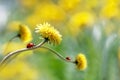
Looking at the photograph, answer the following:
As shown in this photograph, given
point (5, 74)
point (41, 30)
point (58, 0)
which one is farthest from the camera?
point (58, 0)

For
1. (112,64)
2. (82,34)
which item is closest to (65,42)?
(82,34)

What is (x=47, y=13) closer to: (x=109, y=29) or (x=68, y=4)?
(x=68, y=4)

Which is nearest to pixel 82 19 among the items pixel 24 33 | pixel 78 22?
pixel 78 22

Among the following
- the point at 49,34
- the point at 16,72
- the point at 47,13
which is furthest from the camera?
the point at 47,13

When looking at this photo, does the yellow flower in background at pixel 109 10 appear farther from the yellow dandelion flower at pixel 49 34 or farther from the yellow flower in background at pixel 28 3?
the yellow dandelion flower at pixel 49 34

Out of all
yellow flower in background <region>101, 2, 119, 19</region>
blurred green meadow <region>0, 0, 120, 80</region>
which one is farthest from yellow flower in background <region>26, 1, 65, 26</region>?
yellow flower in background <region>101, 2, 119, 19</region>

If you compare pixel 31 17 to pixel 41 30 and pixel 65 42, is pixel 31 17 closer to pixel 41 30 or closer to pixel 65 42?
pixel 65 42
